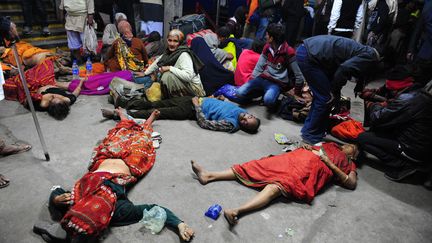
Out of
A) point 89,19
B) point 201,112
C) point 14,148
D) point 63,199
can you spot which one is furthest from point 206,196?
point 89,19

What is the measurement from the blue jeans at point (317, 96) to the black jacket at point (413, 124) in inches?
22.6

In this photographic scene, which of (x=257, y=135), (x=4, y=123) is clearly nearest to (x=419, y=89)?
(x=257, y=135)

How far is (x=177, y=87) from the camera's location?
418 centimetres

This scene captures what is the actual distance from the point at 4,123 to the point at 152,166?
2025 mm

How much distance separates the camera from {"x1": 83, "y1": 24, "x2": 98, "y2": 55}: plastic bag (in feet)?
18.1

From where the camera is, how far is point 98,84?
4637 mm

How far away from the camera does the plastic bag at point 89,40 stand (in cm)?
551

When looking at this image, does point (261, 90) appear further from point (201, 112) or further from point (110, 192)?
point (110, 192)

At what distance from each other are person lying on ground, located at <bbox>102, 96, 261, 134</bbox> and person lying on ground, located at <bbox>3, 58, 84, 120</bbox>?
1.92 feet

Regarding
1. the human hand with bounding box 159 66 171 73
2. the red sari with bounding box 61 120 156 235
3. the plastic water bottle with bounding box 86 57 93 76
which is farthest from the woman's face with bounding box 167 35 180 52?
the plastic water bottle with bounding box 86 57 93 76

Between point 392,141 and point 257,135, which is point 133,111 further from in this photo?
point 392,141

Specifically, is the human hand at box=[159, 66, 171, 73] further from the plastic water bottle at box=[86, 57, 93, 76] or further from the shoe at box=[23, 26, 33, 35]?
the shoe at box=[23, 26, 33, 35]

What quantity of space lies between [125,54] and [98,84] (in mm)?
735

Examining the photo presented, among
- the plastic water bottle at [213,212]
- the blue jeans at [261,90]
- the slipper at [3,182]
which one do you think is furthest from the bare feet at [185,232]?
the blue jeans at [261,90]
